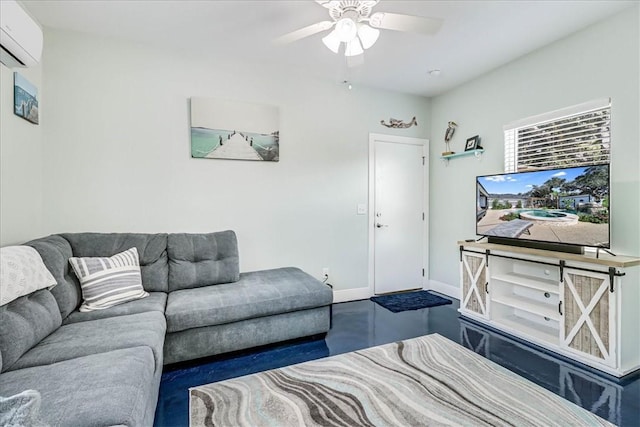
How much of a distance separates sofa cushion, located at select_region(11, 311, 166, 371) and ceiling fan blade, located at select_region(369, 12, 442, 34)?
238cm

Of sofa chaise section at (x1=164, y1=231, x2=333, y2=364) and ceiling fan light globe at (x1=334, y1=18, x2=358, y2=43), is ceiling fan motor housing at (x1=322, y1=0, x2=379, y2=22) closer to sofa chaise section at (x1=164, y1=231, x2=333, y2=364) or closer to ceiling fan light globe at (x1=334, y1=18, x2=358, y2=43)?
ceiling fan light globe at (x1=334, y1=18, x2=358, y2=43)

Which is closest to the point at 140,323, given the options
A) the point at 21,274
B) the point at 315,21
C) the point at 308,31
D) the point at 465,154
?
the point at 21,274

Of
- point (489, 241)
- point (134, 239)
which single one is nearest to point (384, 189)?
point (489, 241)

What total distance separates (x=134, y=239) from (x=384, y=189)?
2.89m

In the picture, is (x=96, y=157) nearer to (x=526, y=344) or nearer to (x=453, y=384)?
(x=453, y=384)

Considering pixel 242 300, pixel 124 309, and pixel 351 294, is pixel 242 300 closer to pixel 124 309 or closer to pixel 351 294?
pixel 124 309

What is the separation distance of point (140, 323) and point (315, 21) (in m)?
2.59

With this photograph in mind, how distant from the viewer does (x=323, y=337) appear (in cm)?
280

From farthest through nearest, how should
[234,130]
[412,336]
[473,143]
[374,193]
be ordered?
[374,193] → [473,143] → [234,130] → [412,336]

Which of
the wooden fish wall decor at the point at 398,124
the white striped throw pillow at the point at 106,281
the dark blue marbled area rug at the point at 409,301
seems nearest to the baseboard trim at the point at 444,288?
the dark blue marbled area rug at the point at 409,301

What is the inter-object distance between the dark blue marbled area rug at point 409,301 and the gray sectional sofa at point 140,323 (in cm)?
122

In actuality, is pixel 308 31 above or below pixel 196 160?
above

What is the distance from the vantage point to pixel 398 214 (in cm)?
420

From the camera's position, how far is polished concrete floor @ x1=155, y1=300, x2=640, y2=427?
6.13 feet
